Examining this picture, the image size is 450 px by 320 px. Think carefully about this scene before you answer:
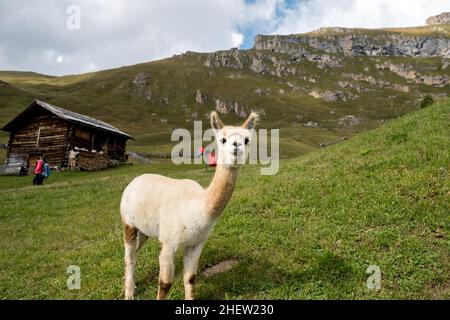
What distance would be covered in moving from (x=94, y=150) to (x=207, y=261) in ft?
186

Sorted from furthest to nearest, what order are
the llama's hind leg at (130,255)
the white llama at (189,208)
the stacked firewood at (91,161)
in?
1. the stacked firewood at (91,161)
2. the llama's hind leg at (130,255)
3. the white llama at (189,208)

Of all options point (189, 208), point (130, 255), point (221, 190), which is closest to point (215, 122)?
point (221, 190)

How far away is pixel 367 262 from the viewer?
9.15 metres

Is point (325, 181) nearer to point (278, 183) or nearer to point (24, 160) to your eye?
point (278, 183)

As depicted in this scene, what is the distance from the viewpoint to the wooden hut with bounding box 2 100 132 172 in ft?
192

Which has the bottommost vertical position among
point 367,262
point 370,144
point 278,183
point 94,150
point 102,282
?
point 102,282

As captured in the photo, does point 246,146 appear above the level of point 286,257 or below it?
above

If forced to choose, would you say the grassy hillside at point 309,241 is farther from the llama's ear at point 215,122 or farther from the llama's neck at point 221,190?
the llama's ear at point 215,122

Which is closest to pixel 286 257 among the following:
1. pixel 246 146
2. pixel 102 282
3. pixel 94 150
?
pixel 246 146

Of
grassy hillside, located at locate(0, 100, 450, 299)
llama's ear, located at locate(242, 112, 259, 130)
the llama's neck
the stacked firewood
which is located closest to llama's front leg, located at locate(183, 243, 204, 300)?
grassy hillside, located at locate(0, 100, 450, 299)

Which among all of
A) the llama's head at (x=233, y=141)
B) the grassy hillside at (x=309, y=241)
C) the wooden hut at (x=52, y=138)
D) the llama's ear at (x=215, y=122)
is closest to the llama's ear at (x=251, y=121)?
the llama's head at (x=233, y=141)

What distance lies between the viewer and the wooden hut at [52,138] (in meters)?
58.6

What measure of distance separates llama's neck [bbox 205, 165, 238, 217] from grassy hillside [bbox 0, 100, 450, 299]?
2.09 metres

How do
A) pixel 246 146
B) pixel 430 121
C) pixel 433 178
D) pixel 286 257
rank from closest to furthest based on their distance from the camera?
pixel 246 146, pixel 286 257, pixel 433 178, pixel 430 121
